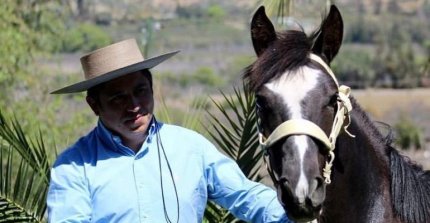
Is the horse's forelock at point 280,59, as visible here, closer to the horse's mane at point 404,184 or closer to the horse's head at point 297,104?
the horse's head at point 297,104

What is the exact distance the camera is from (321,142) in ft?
14.4

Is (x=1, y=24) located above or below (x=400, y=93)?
above

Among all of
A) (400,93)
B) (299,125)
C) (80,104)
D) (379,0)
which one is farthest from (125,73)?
(379,0)

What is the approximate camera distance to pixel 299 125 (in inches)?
171

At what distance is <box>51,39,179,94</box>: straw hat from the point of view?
15.5ft

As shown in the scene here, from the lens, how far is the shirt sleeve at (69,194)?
456 centimetres

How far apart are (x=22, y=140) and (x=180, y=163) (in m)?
2.00

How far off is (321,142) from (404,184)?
2.43ft

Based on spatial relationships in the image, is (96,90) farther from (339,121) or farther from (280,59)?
(339,121)

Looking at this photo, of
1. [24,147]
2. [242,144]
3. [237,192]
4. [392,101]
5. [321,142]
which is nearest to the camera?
[321,142]

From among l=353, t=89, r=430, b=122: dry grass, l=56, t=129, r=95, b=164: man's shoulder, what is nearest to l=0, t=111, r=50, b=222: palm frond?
l=56, t=129, r=95, b=164: man's shoulder

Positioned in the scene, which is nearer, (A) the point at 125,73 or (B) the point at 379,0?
(A) the point at 125,73

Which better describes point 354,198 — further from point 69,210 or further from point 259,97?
point 69,210

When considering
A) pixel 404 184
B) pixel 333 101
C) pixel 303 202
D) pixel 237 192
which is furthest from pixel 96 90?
pixel 404 184
